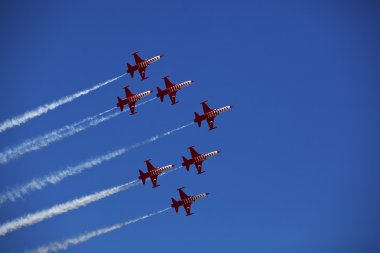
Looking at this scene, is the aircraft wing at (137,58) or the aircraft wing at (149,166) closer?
the aircraft wing at (149,166)

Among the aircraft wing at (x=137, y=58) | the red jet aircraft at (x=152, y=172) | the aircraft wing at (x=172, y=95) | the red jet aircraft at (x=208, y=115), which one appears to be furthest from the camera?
the aircraft wing at (x=137, y=58)

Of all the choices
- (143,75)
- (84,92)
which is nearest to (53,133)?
(84,92)

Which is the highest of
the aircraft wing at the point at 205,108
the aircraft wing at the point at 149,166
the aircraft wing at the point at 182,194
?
the aircraft wing at the point at 205,108

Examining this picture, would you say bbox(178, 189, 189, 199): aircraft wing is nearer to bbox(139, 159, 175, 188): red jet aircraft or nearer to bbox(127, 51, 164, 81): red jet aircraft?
bbox(139, 159, 175, 188): red jet aircraft

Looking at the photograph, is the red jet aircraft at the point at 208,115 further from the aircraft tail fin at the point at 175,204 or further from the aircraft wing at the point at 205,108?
the aircraft tail fin at the point at 175,204

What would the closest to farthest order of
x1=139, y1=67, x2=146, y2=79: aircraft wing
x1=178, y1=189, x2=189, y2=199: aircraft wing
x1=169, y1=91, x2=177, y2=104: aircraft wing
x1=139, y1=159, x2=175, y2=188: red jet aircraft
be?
x1=139, y1=159, x2=175, y2=188: red jet aircraft → x1=169, y1=91, x2=177, y2=104: aircraft wing → x1=178, y1=189, x2=189, y2=199: aircraft wing → x1=139, y1=67, x2=146, y2=79: aircraft wing

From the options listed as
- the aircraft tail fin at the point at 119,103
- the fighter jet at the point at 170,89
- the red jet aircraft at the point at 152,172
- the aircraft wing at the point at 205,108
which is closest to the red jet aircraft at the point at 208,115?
the aircraft wing at the point at 205,108

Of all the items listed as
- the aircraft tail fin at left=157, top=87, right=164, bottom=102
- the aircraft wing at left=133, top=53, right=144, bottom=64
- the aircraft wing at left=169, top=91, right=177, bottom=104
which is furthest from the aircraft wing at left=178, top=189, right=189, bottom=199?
the aircraft wing at left=133, top=53, right=144, bottom=64

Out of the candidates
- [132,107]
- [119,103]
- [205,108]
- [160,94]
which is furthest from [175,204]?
[119,103]

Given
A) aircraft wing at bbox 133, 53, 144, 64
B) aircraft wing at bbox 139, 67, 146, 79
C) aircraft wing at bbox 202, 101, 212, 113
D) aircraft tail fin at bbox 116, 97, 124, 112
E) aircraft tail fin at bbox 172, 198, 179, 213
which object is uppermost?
aircraft wing at bbox 133, 53, 144, 64

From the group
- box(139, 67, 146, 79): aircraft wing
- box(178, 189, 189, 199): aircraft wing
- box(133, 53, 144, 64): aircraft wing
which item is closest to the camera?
box(178, 189, 189, 199): aircraft wing

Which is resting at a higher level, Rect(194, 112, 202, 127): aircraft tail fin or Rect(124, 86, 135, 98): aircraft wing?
Rect(124, 86, 135, 98): aircraft wing

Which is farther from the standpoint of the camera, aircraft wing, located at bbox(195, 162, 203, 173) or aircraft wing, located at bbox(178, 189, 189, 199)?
aircraft wing, located at bbox(178, 189, 189, 199)

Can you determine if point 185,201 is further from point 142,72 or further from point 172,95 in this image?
point 142,72
